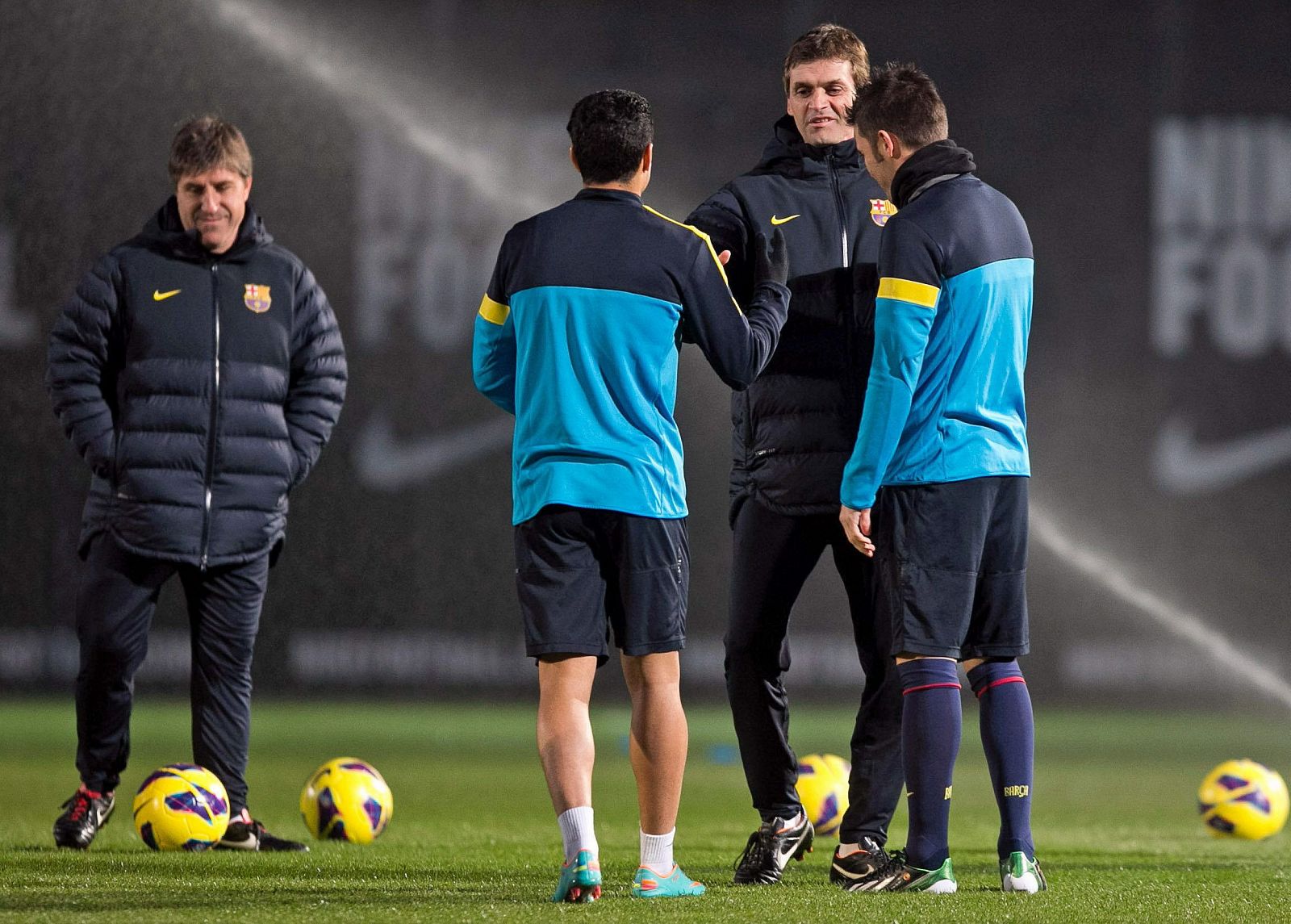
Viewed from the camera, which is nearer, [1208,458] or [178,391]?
[178,391]

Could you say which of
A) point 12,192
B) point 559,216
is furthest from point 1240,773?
point 12,192

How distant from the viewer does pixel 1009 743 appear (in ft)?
12.2

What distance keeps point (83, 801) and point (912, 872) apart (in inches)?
85.9

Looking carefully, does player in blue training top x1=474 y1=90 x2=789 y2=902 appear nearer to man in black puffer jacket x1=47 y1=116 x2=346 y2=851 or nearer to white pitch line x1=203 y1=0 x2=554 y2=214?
man in black puffer jacket x1=47 y1=116 x2=346 y2=851

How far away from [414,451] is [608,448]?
5982mm

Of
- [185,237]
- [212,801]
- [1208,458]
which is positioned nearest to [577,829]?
[212,801]

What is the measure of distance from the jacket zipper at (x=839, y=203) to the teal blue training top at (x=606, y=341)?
0.56 m

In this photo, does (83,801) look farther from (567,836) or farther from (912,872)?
(912,872)

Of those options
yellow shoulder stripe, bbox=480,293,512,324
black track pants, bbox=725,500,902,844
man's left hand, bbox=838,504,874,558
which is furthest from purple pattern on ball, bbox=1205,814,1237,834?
yellow shoulder stripe, bbox=480,293,512,324

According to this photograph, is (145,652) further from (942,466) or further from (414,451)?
(414,451)

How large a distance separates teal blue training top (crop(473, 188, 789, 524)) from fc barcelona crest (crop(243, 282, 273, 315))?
53.3 inches

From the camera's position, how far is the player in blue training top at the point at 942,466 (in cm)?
358

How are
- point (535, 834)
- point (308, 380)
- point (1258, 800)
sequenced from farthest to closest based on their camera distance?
point (1258, 800)
point (535, 834)
point (308, 380)

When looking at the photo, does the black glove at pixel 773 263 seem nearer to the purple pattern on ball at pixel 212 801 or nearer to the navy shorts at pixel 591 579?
the navy shorts at pixel 591 579
